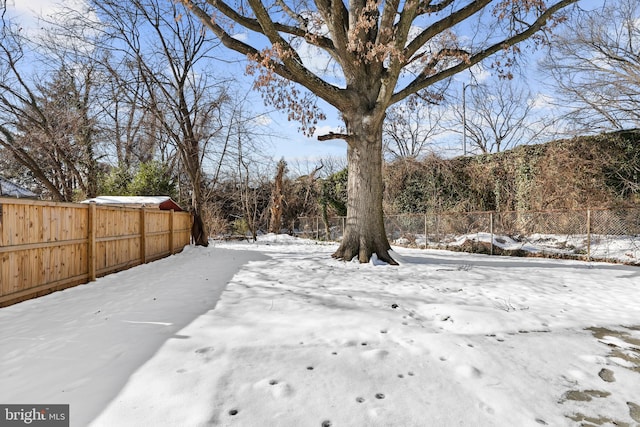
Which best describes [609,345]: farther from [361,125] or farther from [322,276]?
[361,125]

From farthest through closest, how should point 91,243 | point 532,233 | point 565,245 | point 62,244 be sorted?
point 532,233 → point 565,245 → point 91,243 → point 62,244

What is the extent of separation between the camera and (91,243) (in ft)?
18.3

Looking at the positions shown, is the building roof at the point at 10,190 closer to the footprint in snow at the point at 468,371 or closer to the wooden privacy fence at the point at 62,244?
the wooden privacy fence at the point at 62,244

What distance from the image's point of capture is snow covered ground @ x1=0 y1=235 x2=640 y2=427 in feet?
5.78

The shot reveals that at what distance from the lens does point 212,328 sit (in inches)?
116

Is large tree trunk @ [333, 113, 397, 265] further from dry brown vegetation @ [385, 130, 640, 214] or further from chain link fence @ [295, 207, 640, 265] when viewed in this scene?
dry brown vegetation @ [385, 130, 640, 214]

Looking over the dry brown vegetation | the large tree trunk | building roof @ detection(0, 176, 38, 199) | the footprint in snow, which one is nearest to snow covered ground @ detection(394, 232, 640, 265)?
the dry brown vegetation

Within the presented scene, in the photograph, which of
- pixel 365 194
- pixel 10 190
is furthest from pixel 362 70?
pixel 10 190

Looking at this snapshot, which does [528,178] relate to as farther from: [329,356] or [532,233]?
[329,356]

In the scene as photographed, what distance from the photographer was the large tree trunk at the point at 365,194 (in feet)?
22.9

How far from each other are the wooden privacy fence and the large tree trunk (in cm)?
461

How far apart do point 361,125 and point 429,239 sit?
6.95 m

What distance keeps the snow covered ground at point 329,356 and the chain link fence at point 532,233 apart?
4.51 m

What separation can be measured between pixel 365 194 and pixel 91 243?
514 cm
